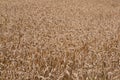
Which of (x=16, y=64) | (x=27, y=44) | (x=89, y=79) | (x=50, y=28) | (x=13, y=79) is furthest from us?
(x=50, y=28)

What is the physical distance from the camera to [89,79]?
3398 millimetres

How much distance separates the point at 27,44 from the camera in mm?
4656

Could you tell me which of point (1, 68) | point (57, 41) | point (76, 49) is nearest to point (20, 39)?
point (57, 41)

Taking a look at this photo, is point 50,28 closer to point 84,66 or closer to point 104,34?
point 104,34

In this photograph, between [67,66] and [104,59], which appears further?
[104,59]

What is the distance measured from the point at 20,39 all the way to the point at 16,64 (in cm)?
128

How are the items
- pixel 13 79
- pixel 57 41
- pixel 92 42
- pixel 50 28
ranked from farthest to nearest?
pixel 50 28 < pixel 92 42 < pixel 57 41 < pixel 13 79

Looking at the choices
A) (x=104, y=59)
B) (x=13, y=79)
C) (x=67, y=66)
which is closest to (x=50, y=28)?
(x=104, y=59)

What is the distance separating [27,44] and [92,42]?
1496mm

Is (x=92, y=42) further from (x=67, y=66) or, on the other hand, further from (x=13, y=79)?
(x=13, y=79)

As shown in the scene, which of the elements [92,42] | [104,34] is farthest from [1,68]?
[104,34]

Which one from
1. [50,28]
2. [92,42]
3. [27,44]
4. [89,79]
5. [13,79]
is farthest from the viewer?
[50,28]

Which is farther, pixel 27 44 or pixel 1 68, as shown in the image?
pixel 27 44

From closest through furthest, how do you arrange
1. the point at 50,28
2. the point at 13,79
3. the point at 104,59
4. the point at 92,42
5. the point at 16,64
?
1. the point at 13,79
2. the point at 16,64
3. the point at 104,59
4. the point at 92,42
5. the point at 50,28
